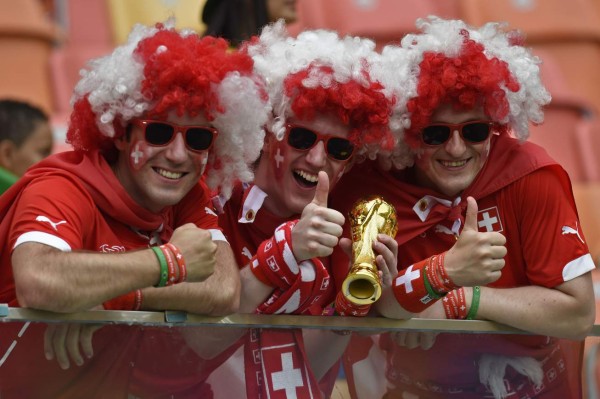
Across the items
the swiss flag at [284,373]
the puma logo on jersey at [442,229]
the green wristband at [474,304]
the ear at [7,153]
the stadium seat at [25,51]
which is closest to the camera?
the swiss flag at [284,373]

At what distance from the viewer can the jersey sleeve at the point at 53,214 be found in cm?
344

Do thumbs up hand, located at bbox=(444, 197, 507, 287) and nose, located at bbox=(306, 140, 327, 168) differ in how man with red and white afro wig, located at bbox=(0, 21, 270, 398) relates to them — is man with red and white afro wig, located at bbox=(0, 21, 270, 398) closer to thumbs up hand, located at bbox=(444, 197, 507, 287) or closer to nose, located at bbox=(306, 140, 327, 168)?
nose, located at bbox=(306, 140, 327, 168)

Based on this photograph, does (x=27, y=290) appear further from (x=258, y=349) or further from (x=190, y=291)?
(x=258, y=349)

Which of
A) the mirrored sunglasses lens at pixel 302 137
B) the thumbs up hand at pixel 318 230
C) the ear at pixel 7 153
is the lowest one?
the thumbs up hand at pixel 318 230

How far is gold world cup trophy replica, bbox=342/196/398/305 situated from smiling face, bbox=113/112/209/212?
0.52 metres

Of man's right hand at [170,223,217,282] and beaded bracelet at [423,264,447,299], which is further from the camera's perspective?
beaded bracelet at [423,264,447,299]

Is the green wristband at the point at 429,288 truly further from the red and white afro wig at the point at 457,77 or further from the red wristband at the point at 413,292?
the red and white afro wig at the point at 457,77

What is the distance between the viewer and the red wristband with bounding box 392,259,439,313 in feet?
12.4

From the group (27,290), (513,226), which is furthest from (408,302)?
(27,290)

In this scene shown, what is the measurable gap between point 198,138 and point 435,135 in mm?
831

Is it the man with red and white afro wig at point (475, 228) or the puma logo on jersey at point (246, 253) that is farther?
the puma logo on jersey at point (246, 253)

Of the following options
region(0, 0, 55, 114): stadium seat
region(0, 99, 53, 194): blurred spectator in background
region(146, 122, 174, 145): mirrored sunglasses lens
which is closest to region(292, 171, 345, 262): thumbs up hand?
region(146, 122, 174, 145): mirrored sunglasses lens

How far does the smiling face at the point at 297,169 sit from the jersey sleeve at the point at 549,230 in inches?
24.5

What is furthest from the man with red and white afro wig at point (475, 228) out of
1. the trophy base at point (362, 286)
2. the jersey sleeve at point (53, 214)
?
the jersey sleeve at point (53, 214)
